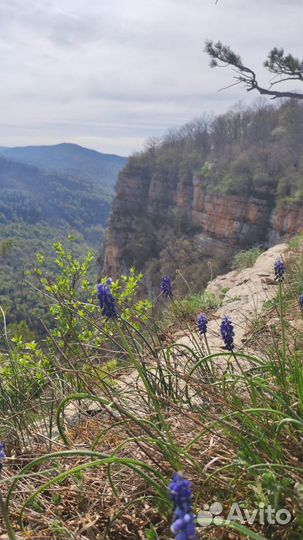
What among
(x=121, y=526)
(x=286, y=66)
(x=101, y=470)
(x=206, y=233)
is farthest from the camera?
(x=206, y=233)

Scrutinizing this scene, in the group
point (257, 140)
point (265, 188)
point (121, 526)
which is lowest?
point (121, 526)

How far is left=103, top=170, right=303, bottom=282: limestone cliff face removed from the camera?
30609 millimetres

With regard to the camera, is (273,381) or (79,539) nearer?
(79,539)

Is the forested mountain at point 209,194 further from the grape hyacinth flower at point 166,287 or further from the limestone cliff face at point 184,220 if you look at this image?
the grape hyacinth flower at point 166,287

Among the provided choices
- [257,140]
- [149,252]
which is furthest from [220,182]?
[149,252]

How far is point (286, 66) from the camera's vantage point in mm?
8570

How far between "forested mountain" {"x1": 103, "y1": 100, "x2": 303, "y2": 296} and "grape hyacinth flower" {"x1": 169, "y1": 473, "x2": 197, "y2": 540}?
834 inches

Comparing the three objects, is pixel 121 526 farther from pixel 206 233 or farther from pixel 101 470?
pixel 206 233

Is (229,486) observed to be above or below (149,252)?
above

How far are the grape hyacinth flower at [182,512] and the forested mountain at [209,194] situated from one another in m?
21.2

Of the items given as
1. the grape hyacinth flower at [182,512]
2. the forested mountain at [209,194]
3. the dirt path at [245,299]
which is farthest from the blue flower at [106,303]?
the forested mountain at [209,194]

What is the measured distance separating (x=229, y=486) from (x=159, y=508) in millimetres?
254

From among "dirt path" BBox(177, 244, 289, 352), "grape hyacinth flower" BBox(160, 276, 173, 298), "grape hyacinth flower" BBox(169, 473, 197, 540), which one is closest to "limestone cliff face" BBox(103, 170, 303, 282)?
"dirt path" BBox(177, 244, 289, 352)

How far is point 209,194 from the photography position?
35.9 meters
